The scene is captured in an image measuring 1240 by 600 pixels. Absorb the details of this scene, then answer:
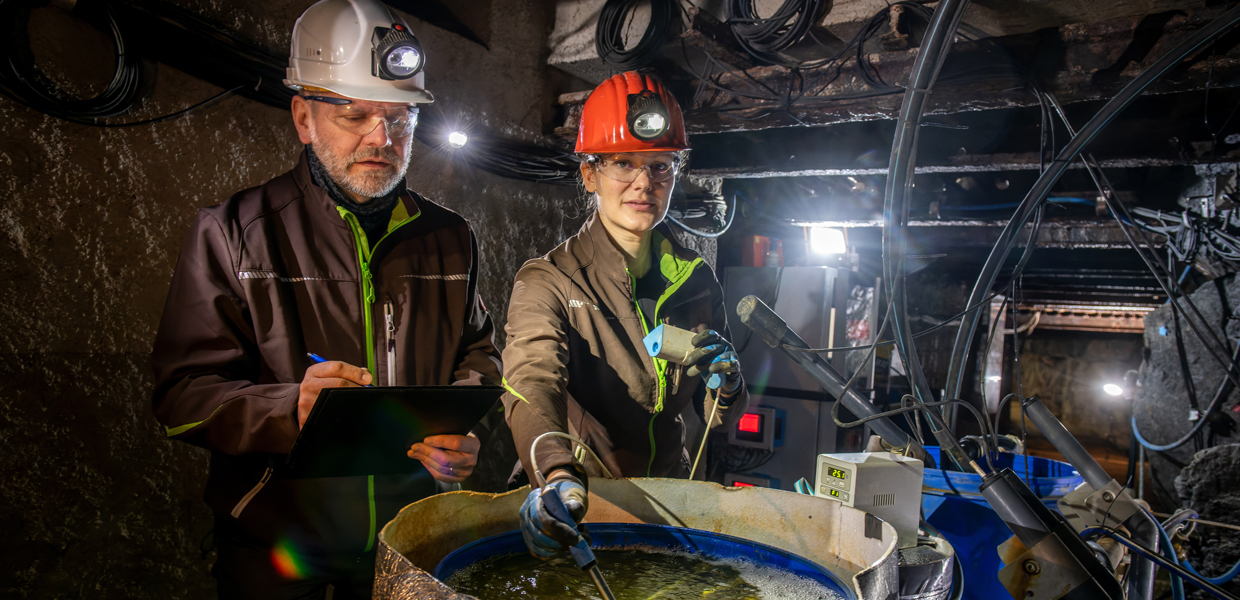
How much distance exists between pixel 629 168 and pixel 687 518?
38.5 inches

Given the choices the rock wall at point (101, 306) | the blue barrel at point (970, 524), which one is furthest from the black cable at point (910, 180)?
the rock wall at point (101, 306)

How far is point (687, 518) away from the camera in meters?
1.42

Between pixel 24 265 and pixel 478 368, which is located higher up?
pixel 24 265

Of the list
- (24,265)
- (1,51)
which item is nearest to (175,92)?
(1,51)

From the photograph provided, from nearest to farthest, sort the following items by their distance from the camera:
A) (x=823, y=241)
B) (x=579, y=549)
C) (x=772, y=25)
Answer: (x=579, y=549), (x=772, y=25), (x=823, y=241)

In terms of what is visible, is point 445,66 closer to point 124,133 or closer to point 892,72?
point 124,133

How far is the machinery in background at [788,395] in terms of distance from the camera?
13.4ft

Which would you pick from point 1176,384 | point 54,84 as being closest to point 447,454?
point 54,84

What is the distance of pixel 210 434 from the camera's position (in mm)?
1423

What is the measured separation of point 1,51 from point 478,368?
133cm

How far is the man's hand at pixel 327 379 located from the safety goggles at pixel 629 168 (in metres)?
0.91

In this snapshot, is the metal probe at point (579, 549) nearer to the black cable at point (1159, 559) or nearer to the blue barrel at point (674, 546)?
the blue barrel at point (674, 546)

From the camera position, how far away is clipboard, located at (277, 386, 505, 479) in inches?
48.6

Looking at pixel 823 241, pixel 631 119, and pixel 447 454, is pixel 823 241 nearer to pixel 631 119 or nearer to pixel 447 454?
pixel 631 119
